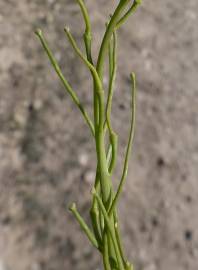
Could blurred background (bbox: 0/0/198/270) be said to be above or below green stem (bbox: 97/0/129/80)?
above

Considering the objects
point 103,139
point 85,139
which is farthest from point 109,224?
point 85,139

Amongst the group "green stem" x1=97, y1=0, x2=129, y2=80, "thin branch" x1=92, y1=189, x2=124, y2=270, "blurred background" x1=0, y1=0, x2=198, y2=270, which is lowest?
"thin branch" x1=92, y1=189, x2=124, y2=270

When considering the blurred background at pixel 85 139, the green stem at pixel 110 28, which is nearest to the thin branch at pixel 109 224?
the green stem at pixel 110 28

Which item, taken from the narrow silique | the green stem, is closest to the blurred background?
the narrow silique

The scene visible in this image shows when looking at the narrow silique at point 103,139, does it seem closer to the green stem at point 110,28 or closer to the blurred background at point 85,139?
the green stem at point 110,28

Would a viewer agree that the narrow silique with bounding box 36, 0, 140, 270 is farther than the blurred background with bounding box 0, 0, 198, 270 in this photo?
No

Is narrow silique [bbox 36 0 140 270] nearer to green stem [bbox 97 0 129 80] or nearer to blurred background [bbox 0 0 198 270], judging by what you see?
green stem [bbox 97 0 129 80]

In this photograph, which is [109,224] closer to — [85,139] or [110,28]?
[110,28]

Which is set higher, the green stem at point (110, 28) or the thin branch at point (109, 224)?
the green stem at point (110, 28)

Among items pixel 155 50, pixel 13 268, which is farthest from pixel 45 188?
pixel 155 50
